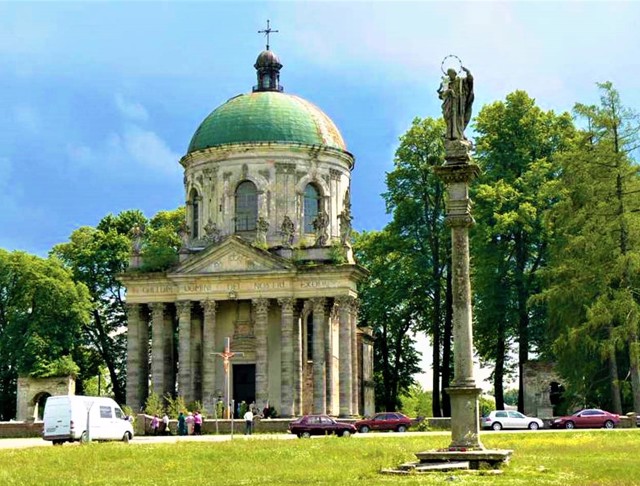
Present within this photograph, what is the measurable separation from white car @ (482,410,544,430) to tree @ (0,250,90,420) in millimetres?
26949

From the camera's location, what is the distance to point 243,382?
59.8 meters

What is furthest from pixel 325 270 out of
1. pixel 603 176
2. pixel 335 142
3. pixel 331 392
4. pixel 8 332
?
pixel 8 332

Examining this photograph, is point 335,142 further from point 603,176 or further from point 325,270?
point 603,176

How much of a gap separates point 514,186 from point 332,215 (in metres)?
11.1

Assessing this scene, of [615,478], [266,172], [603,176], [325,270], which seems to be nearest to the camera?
[615,478]

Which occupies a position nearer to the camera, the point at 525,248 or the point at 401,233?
the point at 525,248

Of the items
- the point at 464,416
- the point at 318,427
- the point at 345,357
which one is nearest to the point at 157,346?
the point at 345,357

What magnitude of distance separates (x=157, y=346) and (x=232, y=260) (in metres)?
6.41

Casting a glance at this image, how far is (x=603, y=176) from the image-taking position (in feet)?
162

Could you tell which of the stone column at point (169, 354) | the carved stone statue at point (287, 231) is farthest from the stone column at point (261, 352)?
the stone column at point (169, 354)

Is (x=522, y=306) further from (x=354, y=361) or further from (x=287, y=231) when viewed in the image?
(x=287, y=231)

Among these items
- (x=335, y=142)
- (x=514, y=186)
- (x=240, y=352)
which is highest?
(x=335, y=142)

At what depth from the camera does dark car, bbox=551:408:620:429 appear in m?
46.8

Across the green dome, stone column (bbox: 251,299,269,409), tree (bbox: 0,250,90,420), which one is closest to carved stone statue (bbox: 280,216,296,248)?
stone column (bbox: 251,299,269,409)
